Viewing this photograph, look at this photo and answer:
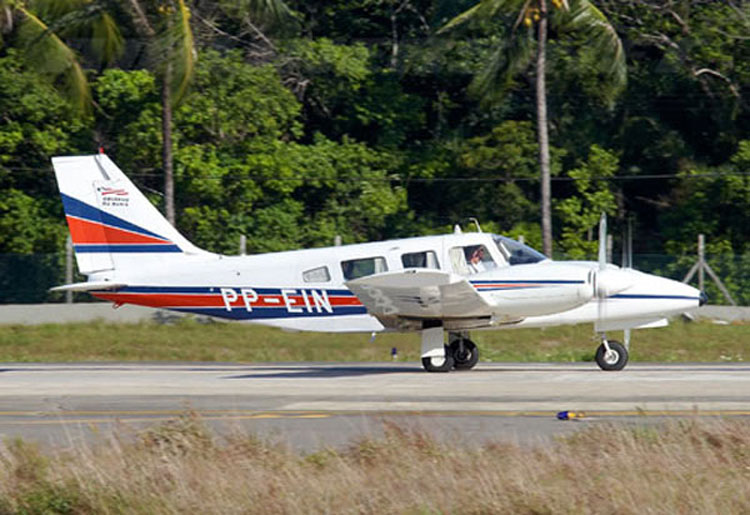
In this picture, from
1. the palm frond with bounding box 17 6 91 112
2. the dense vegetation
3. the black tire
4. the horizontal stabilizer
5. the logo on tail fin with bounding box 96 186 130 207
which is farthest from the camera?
the dense vegetation

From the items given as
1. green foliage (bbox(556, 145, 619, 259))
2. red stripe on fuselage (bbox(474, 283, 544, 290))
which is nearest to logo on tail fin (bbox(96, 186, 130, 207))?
red stripe on fuselage (bbox(474, 283, 544, 290))

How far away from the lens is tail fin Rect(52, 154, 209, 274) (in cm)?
2014

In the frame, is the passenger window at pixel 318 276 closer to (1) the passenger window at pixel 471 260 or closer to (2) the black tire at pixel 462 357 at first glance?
(1) the passenger window at pixel 471 260

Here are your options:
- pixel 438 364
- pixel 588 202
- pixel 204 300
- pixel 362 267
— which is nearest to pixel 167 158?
pixel 588 202

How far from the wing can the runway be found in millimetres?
1018

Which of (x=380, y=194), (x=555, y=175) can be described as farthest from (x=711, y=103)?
(x=380, y=194)

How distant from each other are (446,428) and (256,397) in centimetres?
424

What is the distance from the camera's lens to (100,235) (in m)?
20.2

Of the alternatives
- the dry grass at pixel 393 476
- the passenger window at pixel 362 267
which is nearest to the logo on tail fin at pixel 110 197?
the passenger window at pixel 362 267

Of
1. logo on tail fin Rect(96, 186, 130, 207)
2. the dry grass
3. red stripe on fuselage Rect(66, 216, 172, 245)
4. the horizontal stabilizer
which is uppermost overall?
logo on tail fin Rect(96, 186, 130, 207)

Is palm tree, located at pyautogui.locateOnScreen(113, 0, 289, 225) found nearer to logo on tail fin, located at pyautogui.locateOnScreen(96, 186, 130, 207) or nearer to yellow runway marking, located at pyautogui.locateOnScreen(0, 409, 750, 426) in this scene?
logo on tail fin, located at pyautogui.locateOnScreen(96, 186, 130, 207)

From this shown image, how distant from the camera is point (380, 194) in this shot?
35.5 meters

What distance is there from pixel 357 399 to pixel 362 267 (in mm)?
4008

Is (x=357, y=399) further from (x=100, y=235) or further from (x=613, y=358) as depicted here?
(x=100, y=235)
